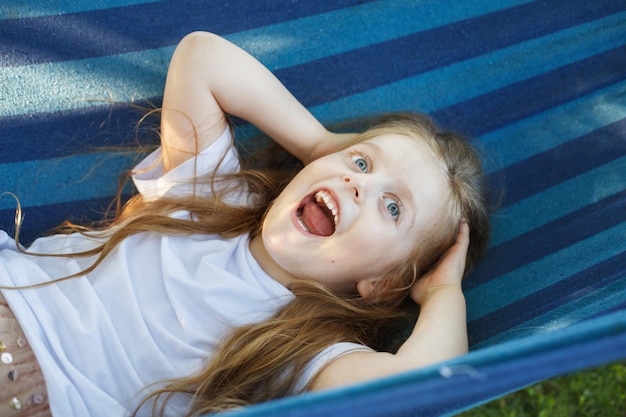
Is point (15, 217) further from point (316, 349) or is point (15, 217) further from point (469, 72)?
point (469, 72)

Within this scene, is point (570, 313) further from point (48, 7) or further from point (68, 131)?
point (48, 7)

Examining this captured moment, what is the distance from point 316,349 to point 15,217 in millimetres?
756

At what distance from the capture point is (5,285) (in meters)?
1.43

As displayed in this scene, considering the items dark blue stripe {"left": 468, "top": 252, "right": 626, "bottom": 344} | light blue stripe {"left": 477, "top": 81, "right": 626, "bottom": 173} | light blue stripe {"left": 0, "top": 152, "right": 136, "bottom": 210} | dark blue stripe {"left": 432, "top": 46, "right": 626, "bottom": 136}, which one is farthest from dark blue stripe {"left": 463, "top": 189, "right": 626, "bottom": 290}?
light blue stripe {"left": 0, "top": 152, "right": 136, "bottom": 210}

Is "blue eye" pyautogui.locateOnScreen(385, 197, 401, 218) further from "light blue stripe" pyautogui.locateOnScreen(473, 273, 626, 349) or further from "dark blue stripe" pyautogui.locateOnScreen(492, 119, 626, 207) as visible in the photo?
"dark blue stripe" pyautogui.locateOnScreen(492, 119, 626, 207)

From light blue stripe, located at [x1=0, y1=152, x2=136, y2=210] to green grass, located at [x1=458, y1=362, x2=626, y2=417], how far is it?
1.12 metres

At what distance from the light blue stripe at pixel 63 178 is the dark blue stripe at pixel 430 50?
48 centimetres

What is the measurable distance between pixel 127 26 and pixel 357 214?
2.51 ft

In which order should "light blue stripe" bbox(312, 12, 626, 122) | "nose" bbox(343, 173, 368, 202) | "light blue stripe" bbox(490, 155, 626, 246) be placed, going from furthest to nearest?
1. "light blue stripe" bbox(312, 12, 626, 122)
2. "light blue stripe" bbox(490, 155, 626, 246)
3. "nose" bbox(343, 173, 368, 202)

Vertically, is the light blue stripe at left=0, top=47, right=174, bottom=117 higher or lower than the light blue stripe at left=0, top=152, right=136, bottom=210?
higher

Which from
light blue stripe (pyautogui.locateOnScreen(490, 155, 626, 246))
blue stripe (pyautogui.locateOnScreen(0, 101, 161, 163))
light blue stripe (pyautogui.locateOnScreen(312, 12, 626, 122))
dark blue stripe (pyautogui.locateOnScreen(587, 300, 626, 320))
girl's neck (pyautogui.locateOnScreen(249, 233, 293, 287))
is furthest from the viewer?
light blue stripe (pyautogui.locateOnScreen(312, 12, 626, 122))

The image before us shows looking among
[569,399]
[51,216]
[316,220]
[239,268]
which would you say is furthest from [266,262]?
[569,399]

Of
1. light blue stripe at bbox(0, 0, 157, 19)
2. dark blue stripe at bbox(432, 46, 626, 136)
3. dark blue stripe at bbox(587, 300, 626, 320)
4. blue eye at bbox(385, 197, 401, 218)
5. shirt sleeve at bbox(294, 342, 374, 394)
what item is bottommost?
shirt sleeve at bbox(294, 342, 374, 394)

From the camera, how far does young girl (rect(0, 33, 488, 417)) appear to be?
1.38 meters
